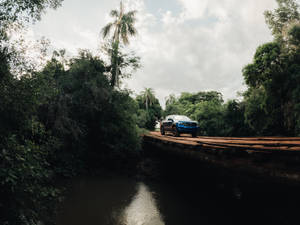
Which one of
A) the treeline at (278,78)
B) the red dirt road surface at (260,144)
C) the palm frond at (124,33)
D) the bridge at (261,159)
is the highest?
the palm frond at (124,33)

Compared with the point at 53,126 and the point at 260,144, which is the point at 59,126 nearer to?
the point at 53,126

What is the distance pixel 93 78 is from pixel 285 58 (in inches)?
581

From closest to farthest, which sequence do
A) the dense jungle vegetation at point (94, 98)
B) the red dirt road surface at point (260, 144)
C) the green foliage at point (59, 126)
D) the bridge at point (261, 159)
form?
1. the bridge at point (261, 159)
2. the red dirt road surface at point (260, 144)
3. the green foliage at point (59, 126)
4. the dense jungle vegetation at point (94, 98)

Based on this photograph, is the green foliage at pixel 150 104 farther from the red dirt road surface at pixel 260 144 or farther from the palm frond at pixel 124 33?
the red dirt road surface at pixel 260 144

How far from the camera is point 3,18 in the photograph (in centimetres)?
720

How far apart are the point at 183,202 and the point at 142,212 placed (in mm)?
2225

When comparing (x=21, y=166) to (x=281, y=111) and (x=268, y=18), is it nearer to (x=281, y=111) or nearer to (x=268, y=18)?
(x=281, y=111)

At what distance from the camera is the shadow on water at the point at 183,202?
7.09m

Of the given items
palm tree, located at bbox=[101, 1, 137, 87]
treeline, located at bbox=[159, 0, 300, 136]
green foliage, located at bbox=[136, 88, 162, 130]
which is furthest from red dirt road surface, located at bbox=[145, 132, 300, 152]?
green foliage, located at bbox=[136, 88, 162, 130]

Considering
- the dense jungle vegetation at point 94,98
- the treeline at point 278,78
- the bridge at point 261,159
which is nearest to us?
the bridge at point 261,159

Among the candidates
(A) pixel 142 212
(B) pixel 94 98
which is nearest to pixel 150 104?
(B) pixel 94 98

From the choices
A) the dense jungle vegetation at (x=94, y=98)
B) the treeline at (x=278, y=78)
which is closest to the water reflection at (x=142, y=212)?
the dense jungle vegetation at (x=94, y=98)

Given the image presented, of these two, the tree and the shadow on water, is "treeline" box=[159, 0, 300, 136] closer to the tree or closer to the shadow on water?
the tree

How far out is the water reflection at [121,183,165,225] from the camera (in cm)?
758
